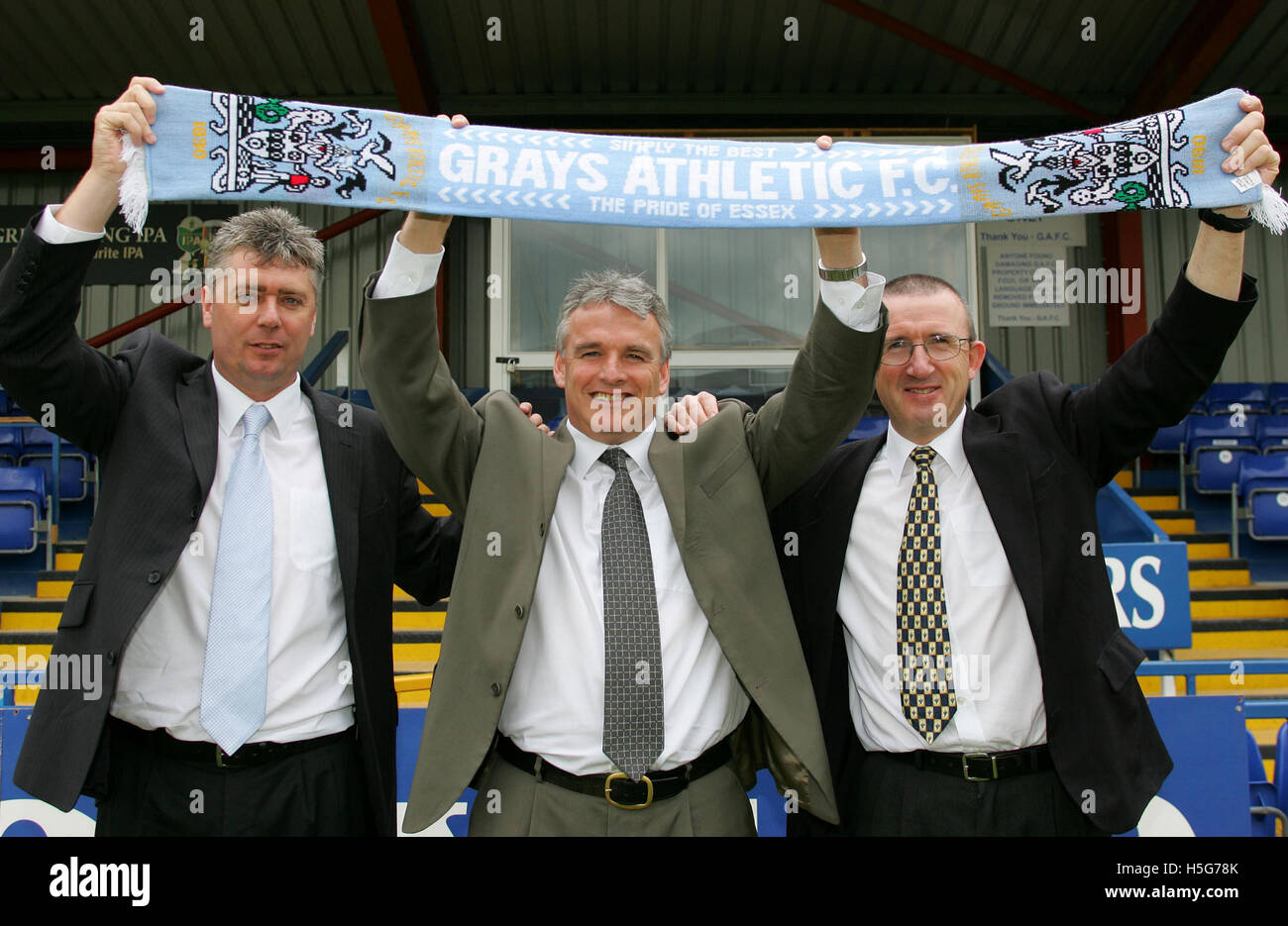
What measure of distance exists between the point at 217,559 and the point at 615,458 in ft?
3.12

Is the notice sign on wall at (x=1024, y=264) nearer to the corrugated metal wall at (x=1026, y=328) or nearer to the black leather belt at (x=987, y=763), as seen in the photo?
the corrugated metal wall at (x=1026, y=328)

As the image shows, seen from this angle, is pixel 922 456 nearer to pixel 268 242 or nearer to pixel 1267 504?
pixel 268 242

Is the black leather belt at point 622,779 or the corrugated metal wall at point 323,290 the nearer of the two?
the black leather belt at point 622,779

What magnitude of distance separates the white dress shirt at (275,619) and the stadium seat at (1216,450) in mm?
8265

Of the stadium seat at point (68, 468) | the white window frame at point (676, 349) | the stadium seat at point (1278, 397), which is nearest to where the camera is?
the stadium seat at point (68, 468)

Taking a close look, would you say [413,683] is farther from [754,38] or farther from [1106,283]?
[1106,283]

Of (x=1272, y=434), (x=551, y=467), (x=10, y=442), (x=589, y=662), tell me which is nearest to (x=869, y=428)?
(x=1272, y=434)

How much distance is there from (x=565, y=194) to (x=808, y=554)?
3.50 feet

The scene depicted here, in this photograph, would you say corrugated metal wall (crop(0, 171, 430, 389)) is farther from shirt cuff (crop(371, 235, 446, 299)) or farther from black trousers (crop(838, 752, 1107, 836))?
black trousers (crop(838, 752, 1107, 836))

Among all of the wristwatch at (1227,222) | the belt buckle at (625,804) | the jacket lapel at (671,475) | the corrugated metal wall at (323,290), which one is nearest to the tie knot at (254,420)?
the jacket lapel at (671,475)

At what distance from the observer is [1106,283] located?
10.8 meters

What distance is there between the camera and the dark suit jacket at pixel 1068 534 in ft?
6.64
